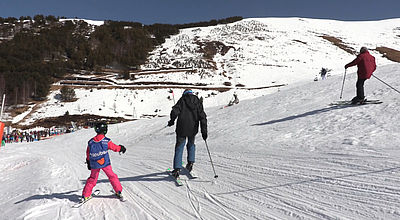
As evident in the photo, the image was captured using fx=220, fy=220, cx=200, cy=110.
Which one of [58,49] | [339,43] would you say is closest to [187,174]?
[58,49]

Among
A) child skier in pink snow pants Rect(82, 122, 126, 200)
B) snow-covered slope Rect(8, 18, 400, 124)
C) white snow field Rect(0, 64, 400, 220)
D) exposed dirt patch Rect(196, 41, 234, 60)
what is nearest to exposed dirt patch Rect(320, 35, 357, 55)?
snow-covered slope Rect(8, 18, 400, 124)

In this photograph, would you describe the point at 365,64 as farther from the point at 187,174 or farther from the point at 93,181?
the point at 93,181

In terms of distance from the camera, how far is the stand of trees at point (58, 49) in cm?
4541

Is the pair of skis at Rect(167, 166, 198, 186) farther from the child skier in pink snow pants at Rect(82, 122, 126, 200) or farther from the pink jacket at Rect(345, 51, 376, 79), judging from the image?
the pink jacket at Rect(345, 51, 376, 79)

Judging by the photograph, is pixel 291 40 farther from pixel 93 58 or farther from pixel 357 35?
pixel 93 58

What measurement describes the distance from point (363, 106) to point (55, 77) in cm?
6175

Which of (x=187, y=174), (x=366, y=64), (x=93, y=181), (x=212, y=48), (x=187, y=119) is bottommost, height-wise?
(x=187, y=174)

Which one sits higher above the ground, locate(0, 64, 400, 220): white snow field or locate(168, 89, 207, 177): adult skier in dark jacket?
locate(168, 89, 207, 177): adult skier in dark jacket

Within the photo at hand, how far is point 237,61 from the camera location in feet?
198

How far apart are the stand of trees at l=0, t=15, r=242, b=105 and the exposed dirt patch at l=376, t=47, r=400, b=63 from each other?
207ft

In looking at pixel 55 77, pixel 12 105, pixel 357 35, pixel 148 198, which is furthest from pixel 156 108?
pixel 357 35

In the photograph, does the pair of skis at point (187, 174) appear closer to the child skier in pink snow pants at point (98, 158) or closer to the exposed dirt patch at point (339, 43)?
the child skier in pink snow pants at point (98, 158)

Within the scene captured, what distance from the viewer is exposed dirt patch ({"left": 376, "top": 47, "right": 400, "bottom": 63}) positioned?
60.7m

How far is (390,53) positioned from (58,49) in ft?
348
